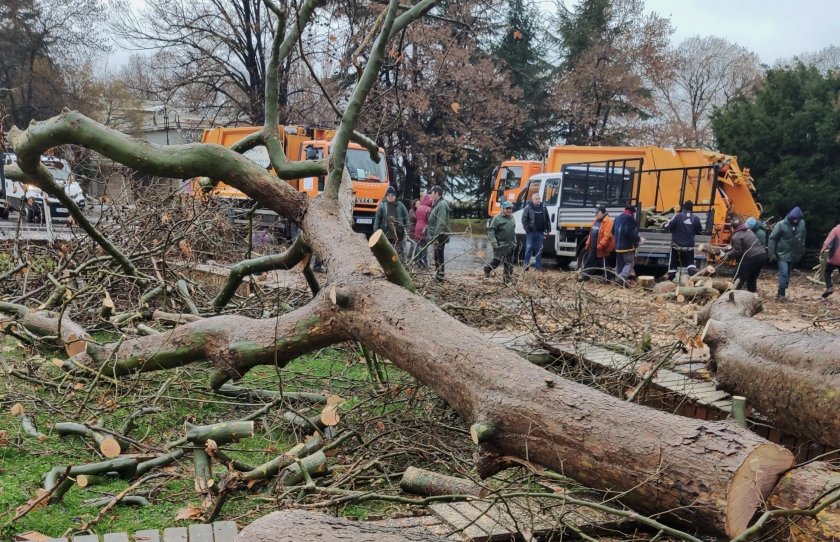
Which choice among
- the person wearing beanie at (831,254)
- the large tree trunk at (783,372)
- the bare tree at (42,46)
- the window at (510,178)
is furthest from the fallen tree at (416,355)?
the bare tree at (42,46)

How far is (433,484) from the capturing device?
3.46 meters

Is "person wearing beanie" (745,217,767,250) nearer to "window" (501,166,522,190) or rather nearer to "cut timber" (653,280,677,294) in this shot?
"cut timber" (653,280,677,294)

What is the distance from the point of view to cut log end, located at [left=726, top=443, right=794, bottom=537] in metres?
2.27

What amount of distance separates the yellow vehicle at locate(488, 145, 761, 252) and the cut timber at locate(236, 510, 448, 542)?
13240 mm

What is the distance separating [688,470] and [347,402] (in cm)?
280

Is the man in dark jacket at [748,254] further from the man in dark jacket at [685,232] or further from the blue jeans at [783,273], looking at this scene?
the blue jeans at [783,273]

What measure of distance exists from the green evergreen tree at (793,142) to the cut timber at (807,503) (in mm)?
17918

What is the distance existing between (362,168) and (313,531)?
50.4 ft

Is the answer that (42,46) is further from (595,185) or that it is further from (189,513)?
(189,513)

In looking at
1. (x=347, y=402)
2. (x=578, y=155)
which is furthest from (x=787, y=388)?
(x=578, y=155)

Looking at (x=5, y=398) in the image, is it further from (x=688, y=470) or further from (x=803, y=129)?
(x=803, y=129)

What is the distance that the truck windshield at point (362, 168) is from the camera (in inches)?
674

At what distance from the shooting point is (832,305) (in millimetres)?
11805

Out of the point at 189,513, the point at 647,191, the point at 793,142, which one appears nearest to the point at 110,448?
the point at 189,513
